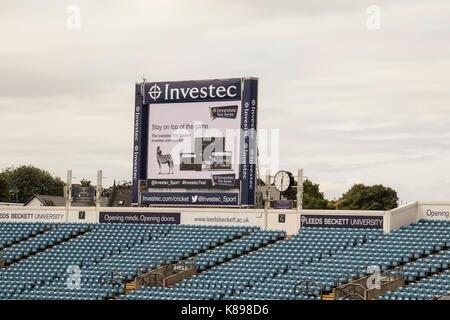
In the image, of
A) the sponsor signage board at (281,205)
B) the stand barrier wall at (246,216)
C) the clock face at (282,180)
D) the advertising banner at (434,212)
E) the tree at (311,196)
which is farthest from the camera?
the tree at (311,196)

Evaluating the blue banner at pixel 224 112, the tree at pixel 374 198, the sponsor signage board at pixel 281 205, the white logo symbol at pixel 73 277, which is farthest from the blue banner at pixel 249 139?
the tree at pixel 374 198

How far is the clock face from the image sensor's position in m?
43.4

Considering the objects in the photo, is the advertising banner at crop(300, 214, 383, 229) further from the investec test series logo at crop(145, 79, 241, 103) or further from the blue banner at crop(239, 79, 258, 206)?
→ the investec test series logo at crop(145, 79, 241, 103)

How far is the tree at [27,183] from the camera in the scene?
131000mm

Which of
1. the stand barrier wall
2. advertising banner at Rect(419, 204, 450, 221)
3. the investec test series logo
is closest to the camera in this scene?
advertising banner at Rect(419, 204, 450, 221)

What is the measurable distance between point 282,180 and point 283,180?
0.19ft

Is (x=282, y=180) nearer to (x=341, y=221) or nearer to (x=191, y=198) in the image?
(x=341, y=221)

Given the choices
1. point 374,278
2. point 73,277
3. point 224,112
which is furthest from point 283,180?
point 73,277

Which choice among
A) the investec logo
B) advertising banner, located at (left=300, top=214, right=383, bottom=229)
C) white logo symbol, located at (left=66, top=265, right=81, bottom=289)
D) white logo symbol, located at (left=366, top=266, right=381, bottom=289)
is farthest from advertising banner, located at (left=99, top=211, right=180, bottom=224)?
white logo symbol, located at (left=366, top=266, right=381, bottom=289)

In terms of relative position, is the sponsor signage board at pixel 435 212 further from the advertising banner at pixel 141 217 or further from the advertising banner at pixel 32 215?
the advertising banner at pixel 32 215

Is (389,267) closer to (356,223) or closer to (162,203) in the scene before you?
(356,223)

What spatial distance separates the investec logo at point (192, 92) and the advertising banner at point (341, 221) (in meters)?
8.67

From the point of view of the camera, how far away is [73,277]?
1657 inches
